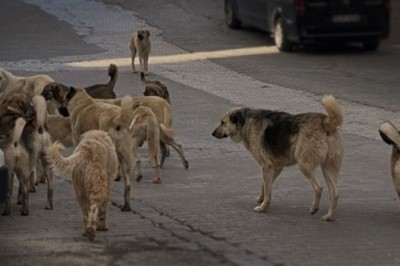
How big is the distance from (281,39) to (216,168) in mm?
11779

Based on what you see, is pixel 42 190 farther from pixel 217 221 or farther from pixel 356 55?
pixel 356 55

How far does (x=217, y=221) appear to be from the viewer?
10.9 meters

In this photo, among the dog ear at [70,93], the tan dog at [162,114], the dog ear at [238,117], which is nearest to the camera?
the dog ear at [238,117]

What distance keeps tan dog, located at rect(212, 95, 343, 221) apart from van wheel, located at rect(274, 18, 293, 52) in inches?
538

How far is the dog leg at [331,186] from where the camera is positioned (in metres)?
11.0

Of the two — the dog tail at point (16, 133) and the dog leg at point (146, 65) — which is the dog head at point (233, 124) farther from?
the dog leg at point (146, 65)

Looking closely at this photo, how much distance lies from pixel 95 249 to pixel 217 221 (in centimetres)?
162

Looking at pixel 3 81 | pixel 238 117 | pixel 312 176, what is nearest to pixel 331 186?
pixel 312 176

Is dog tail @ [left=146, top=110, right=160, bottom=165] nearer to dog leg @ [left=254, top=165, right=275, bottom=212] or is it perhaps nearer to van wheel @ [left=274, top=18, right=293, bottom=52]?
dog leg @ [left=254, top=165, right=275, bottom=212]

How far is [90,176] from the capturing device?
33.1 feet

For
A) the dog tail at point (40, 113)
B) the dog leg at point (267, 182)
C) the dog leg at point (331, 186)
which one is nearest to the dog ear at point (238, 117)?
the dog leg at point (267, 182)

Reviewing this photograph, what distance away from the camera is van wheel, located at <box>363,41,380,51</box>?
25.5 meters

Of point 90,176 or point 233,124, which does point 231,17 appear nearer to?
point 233,124

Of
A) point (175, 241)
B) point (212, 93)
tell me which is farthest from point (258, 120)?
point (212, 93)
